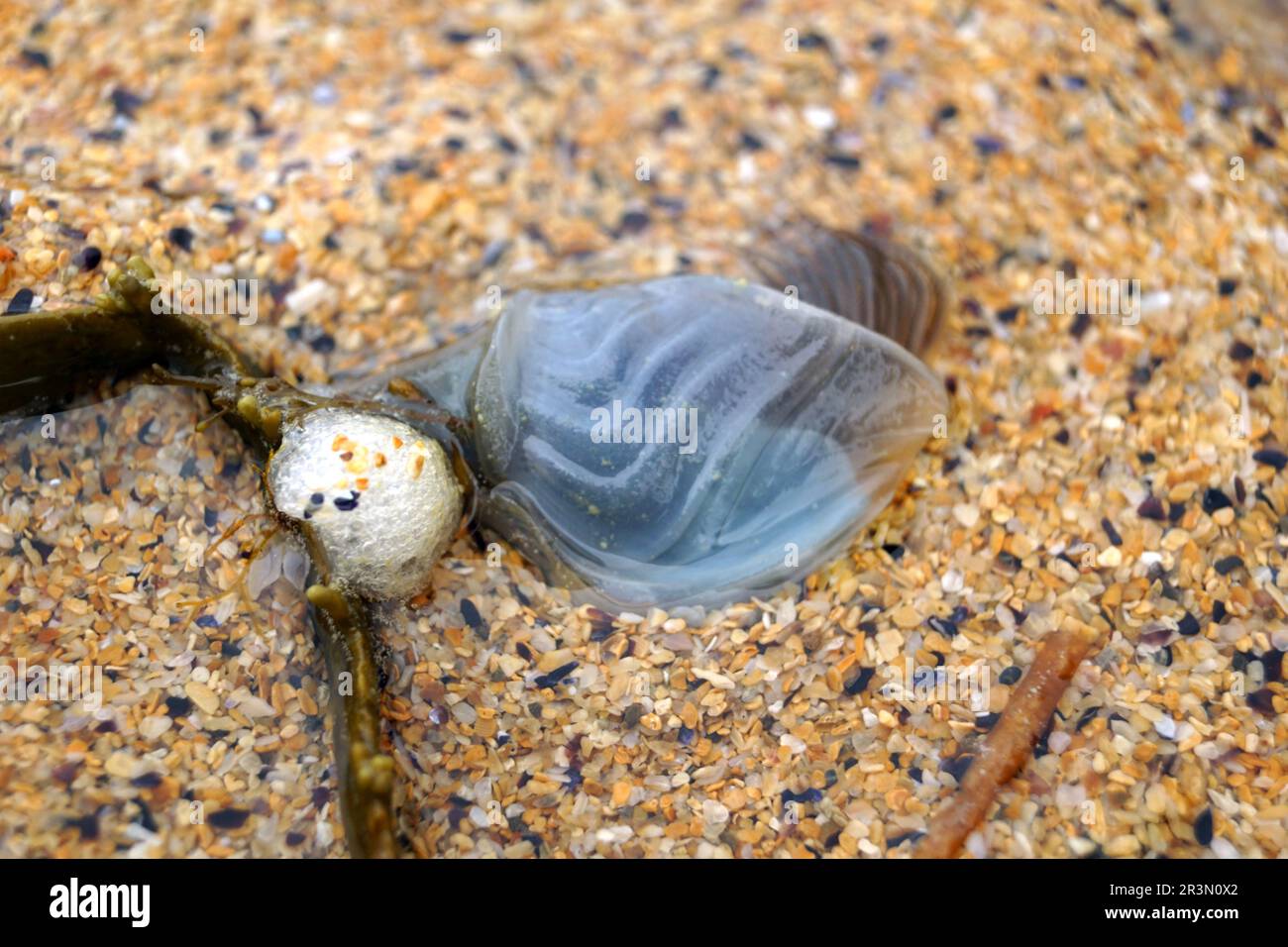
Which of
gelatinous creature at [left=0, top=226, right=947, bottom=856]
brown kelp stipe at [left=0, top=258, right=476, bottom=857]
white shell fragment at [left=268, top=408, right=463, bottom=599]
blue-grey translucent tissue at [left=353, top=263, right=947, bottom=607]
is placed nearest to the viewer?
brown kelp stipe at [left=0, top=258, right=476, bottom=857]

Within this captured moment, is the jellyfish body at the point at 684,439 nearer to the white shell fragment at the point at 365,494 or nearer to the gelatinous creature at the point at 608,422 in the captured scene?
the gelatinous creature at the point at 608,422

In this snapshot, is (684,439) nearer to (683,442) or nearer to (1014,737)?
(683,442)

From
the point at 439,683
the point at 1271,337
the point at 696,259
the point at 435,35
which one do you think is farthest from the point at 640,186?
the point at 1271,337

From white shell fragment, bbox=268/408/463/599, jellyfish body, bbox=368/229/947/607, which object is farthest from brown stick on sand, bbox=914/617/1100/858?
white shell fragment, bbox=268/408/463/599

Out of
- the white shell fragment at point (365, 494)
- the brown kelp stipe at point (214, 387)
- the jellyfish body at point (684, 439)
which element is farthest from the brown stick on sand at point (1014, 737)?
the white shell fragment at point (365, 494)

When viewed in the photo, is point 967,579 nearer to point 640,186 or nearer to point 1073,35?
point 640,186

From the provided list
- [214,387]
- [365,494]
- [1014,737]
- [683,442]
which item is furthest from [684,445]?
[214,387]

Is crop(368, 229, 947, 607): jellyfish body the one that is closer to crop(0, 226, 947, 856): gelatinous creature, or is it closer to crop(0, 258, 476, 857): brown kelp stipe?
crop(0, 226, 947, 856): gelatinous creature

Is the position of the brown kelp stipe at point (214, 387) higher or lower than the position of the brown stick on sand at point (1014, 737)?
higher
